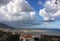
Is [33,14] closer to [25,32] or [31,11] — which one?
[31,11]

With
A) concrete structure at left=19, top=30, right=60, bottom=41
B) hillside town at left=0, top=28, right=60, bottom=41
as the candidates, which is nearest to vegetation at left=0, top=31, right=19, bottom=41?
hillside town at left=0, top=28, right=60, bottom=41

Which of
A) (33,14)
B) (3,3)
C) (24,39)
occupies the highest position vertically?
(3,3)

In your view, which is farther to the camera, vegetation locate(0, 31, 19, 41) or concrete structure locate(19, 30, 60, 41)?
vegetation locate(0, 31, 19, 41)

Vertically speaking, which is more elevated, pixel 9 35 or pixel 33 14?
pixel 33 14

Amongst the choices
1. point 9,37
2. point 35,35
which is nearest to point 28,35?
point 35,35

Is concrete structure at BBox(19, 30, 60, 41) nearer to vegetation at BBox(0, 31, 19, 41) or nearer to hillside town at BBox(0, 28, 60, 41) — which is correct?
hillside town at BBox(0, 28, 60, 41)

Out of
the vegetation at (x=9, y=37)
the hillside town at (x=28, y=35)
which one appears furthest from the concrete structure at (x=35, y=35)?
the vegetation at (x=9, y=37)

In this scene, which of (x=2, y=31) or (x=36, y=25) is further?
(x=2, y=31)

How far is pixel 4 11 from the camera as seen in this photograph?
13.5 feet

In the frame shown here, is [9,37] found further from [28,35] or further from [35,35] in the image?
[35,35]

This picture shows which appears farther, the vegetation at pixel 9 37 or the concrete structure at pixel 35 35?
the vegetation at pixel 9 37

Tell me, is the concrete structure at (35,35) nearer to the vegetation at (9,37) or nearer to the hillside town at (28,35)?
the hillside town at (28,35)

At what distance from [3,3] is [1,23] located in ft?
1.56

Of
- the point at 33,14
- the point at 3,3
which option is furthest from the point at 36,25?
the point at 3,3
